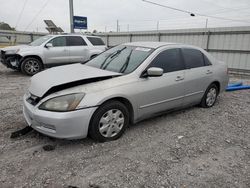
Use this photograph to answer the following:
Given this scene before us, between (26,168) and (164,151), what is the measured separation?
1.91 metres

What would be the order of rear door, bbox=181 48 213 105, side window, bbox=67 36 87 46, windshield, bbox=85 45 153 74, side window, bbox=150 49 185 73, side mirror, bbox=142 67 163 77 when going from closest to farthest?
side mirror, bbox=142 67 163 77 → windshield, bbox=85 45 153 74 → side window, bbox=150 49 185 73 → rear door, bbox=181 48 213 105 → side window, bbox=67 36 87 46

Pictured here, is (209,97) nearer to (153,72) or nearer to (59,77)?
(153,72)

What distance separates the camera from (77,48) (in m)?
9.82

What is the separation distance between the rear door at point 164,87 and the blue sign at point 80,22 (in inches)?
423

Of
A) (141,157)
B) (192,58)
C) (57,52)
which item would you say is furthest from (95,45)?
(141,157)

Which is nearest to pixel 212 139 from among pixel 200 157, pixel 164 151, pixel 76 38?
pixel 200 157

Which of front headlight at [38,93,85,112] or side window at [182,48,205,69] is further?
side window at [182,48,205,69]

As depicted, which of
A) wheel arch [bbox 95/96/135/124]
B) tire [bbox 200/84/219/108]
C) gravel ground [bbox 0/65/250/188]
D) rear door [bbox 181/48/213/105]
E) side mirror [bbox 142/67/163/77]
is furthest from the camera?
tire [bbox 200/84/219/108]

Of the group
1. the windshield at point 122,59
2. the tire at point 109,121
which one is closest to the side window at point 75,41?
the windshield at point 122,59

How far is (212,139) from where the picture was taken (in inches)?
146

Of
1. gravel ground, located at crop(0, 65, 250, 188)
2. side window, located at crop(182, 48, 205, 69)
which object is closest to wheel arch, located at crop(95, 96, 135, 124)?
gravel ground, located at crop(0, 65, 250, 188)

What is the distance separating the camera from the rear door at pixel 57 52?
29.7ft

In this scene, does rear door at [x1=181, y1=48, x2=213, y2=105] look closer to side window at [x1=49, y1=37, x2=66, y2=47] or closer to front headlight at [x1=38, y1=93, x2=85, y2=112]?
front headlight at [x1=38, y1=93, x2=85, y2=112]

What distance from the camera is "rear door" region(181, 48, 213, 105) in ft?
14.8
